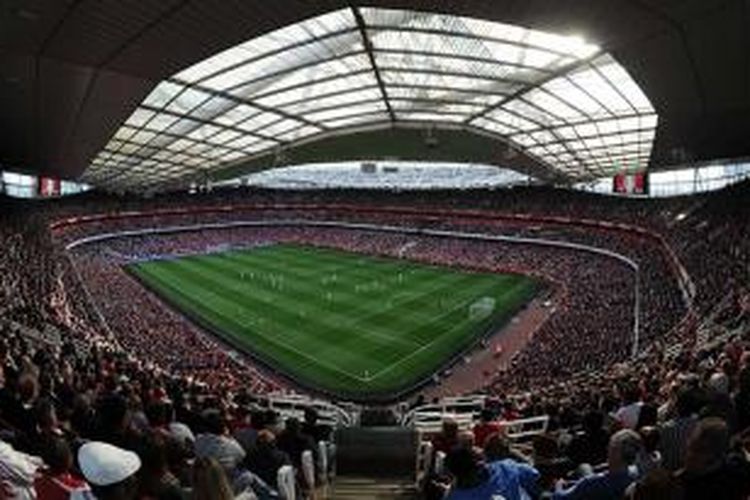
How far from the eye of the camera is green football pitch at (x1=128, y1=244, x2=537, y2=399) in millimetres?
40594

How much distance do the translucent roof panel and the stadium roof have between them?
16 centimetres

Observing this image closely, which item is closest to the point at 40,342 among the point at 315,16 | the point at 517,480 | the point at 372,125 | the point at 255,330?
the point at 315,16

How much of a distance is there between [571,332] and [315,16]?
20.7 m

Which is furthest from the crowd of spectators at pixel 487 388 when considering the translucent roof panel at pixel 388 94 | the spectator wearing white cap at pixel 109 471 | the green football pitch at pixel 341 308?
the translucent roof panel at pixel 388 94

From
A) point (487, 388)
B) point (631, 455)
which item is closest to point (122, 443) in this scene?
point (631, 455)

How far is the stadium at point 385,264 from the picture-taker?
29.4 feet

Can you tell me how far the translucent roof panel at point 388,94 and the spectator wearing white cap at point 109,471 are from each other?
26.9 metres

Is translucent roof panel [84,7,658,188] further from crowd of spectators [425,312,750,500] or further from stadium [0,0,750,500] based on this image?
crowd of spectators [425,312,750,500]

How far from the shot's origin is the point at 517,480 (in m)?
6.74

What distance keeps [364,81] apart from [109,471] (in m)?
41.8

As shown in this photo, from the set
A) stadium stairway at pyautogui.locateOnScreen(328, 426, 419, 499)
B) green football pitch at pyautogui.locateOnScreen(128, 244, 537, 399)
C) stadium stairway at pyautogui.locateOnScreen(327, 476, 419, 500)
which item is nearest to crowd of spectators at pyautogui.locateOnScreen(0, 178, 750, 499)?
stadium stairway at pyautogui.locateOnScreen(327, 476, 419, 500)

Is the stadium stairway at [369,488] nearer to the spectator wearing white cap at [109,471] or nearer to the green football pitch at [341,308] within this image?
the spectator wearing white cap at [109,471]

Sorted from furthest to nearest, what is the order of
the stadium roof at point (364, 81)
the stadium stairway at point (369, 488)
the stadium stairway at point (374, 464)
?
the stadium roof at point (364, 81)
the stadium stairway at point (374, 464)
the stadium stairway at point (369, 488)

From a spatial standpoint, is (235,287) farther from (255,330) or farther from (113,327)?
(113,327)
